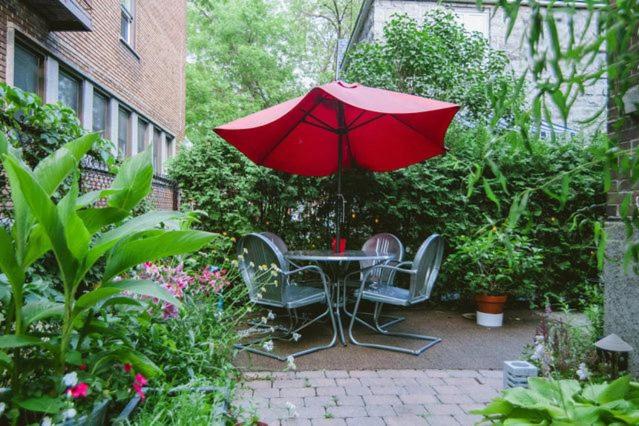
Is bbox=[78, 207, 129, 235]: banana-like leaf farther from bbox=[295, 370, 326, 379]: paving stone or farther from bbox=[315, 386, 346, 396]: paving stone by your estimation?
bbox=[295, 370, 326, 379]: paving stone

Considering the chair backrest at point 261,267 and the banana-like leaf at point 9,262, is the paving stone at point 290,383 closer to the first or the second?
the chair backrest at point 261,267

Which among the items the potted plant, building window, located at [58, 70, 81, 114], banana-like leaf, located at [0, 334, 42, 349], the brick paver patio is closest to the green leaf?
banana-like leaf, located at [0, 334, 42, 349]

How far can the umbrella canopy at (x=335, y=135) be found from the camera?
429 centimetres

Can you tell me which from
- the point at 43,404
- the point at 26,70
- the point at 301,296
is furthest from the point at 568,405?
the point at 26,70

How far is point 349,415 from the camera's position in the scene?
2.82m

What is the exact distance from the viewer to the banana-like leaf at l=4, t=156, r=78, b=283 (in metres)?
1.46

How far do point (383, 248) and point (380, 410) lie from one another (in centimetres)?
269

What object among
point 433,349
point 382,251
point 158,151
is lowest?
point 433,349

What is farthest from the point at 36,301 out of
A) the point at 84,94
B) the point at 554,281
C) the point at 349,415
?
the point at 84,94

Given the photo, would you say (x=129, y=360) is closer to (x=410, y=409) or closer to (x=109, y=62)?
(x=410, y=409)

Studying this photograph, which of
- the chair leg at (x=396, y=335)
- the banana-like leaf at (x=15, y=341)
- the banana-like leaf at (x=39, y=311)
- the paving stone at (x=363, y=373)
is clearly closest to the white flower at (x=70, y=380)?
the banana-like leaf at (x=15, y=341)

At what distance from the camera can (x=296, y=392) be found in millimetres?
3174

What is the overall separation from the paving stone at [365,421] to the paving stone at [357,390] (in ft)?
1.29

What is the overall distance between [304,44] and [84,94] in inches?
751
